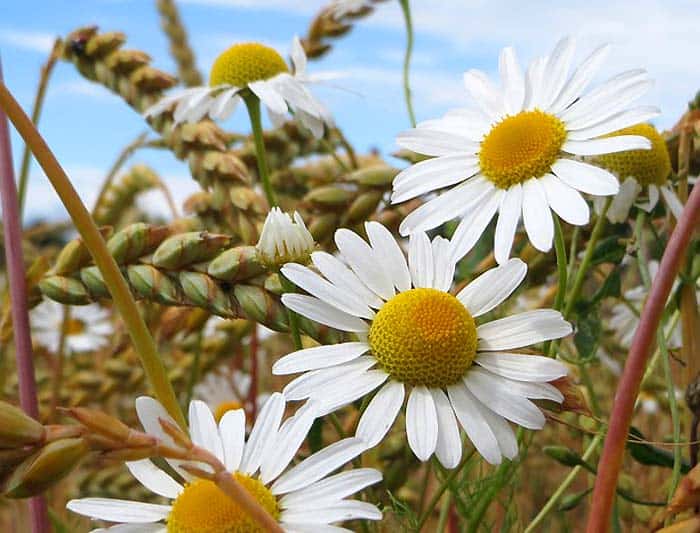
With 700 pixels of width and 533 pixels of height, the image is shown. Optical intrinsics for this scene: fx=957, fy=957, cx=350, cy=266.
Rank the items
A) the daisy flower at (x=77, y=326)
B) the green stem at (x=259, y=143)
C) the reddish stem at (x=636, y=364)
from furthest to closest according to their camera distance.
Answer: the daisy flower at (x=77, y=326), the green stem at (x=259, y=143), the reddish stem at (x=636, y=364)

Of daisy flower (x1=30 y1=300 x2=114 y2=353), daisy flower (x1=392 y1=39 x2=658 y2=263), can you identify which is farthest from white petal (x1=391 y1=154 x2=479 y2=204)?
daisy flower (x1=30 y1=300 x2=114 y2=353)

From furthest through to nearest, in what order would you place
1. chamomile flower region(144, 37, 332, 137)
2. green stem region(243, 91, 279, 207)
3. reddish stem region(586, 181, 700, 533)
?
chamomile flower region(144, 37, 332, 137), green stem region(243, 91, 279, 207), reddish stem region(586, 181, 700, 533)

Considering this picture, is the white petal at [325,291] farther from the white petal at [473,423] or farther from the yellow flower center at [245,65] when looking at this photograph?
the yellow flower center at [245,65]

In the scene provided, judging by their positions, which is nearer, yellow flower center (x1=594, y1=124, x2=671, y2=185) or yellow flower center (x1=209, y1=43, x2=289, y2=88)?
yellow flower center (x1=594, y1=124, x2=671, y2=185)

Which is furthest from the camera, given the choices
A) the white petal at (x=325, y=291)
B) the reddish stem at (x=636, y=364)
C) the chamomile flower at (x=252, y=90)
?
the chamomile flower at (x=252, y=90)

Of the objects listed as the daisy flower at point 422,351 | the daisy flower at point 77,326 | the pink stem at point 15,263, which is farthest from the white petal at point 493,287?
the daisy flower at point 77,326

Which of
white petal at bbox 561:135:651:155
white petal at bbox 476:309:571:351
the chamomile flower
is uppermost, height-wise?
the chamomile flower

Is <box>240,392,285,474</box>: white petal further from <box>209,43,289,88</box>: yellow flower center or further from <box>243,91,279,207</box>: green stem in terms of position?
<box>209,43,289,88</box>: yellow flower center
